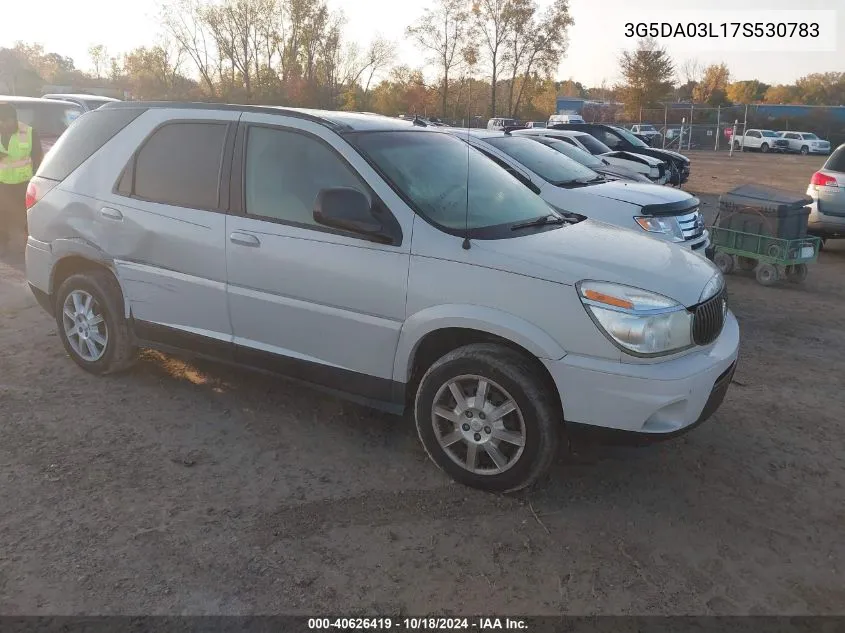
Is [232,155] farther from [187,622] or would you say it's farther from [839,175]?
[839,175]

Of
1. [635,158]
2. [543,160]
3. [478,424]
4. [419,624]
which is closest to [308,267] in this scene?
[478,424]

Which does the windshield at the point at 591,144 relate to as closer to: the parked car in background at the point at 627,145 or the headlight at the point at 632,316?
the parked car in background at the point at 627,145

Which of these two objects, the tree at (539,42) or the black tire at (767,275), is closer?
the black tire at (767,275)

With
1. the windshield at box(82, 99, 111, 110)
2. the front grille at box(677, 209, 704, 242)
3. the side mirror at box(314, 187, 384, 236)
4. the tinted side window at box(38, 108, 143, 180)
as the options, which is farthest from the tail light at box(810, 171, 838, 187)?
the windshield at box(82, 99, 111, 110)

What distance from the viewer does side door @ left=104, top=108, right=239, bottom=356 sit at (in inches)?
165

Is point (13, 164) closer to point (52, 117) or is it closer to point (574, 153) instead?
point (52, 117)

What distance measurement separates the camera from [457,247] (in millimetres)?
3455

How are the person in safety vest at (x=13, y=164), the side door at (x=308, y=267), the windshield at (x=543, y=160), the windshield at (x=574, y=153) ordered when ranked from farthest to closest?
1. the windshield at (x=574, y=153)
2. the person in safety vest at (x=13, y=164)
3. the windshield at (x=543, y=160)
4. the side door at (x=308, y=267)

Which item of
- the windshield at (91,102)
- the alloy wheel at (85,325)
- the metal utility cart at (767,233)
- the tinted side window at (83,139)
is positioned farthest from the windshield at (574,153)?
the windshield at (91,102)

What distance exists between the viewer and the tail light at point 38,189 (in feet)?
16.4

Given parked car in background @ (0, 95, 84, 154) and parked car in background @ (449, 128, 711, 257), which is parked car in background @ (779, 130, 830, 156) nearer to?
parked car in background @ (449, 128, 711, 257)

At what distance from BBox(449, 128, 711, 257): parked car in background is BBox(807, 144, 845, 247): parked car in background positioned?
2.96 m

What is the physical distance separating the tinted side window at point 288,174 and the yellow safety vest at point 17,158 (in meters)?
6.61

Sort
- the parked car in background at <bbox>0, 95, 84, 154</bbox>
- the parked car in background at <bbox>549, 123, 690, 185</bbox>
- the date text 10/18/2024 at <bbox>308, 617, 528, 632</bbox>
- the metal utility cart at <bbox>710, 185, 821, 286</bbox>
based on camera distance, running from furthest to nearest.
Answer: the parked car in background at <bbox>549, 123, 690, 185</bbox> → the parked car in background at <bbox>0, 95, 84, 154</bbox> → the metal utility cart at <bbox>710, 185, 821, 286</bbox> → the date text 10/18/2024 at <bbox>308, 617, 528, 632</bbox>
